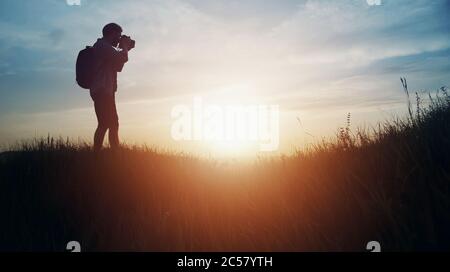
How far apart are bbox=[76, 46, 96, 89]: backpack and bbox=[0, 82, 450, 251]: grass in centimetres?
131

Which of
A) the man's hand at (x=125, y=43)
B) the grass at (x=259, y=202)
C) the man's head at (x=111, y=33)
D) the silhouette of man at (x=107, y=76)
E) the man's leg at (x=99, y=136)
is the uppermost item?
the man's head at (x=111, y=33)

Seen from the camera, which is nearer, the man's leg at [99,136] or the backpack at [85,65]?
the backpack at [85,65]

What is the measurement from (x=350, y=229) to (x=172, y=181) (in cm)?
277

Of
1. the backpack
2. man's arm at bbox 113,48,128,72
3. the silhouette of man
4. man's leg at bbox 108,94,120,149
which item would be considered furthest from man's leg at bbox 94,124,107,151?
man's arm at bbox 113,48,128,72

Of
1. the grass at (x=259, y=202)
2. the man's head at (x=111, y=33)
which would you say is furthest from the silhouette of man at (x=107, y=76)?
the grass at (x=259, y=202)

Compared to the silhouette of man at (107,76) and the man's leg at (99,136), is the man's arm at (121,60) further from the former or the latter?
the man's leg at (99,136)

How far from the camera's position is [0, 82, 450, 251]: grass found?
234 centimetres

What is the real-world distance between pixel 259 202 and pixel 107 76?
11.9 ft

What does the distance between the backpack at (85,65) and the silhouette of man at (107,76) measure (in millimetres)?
61

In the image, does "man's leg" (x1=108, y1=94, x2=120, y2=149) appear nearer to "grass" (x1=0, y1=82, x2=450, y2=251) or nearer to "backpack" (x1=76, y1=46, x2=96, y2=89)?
"backpack" (x1=76, y1=46, x2=96, y2=89)

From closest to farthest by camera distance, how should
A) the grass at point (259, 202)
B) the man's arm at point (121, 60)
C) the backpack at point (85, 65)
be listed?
1. the grass at point (259, 202)
2. the backpack at point (85, 65)
3. the man's arm at point (121, 60)

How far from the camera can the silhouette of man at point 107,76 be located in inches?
231

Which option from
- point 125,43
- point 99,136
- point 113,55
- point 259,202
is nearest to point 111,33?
point 125,43
